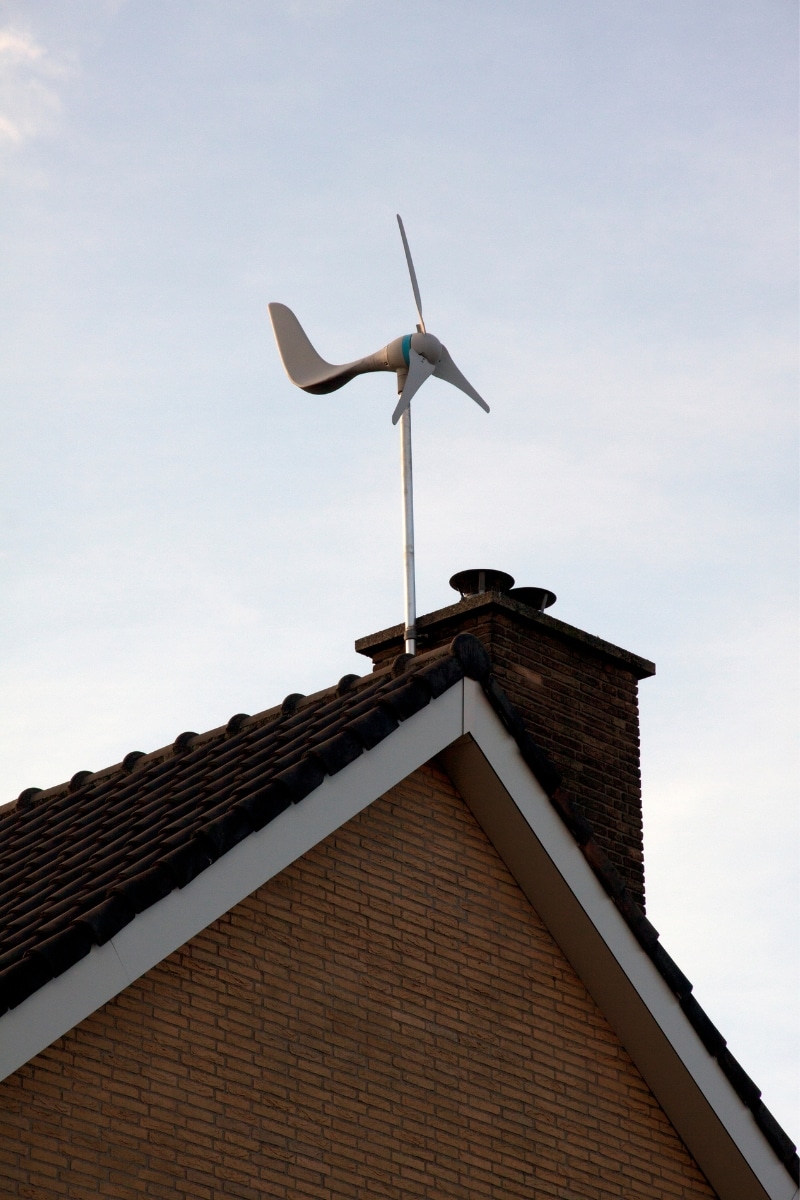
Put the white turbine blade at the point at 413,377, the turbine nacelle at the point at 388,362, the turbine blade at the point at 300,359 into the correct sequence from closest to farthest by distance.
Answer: the white turbine blade at the point at 413,377 < the turbine nacelle at the point at 388,362 < the turbine blade at the point at 300,359

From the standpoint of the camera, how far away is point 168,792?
1108 cm

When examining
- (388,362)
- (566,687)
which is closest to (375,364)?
(388,362)

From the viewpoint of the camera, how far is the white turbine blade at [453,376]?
14.8 m

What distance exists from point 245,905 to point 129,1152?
1477 millimetres

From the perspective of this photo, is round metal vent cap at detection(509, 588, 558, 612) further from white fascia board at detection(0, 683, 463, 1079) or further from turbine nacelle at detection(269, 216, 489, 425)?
white fascia board at detection(0, 683, 463, 1079)

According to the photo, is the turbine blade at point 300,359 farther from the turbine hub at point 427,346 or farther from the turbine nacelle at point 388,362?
the turbine hub at point 427,346

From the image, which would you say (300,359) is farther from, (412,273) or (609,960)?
(609,960)

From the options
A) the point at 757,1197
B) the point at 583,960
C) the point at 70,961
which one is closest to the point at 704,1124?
the point at 757,1197

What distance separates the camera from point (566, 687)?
14094 mm

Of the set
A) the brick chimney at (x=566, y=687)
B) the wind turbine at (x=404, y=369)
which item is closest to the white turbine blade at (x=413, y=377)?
the wind turbine at (x=404, y=369)

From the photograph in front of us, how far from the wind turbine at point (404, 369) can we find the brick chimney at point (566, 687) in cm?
50

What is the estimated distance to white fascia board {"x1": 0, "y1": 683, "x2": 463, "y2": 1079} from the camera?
26.5ft

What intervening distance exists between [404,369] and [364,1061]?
620cm

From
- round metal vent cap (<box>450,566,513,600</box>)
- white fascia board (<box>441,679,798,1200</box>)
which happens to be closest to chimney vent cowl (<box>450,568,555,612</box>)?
round metal vent cap (<box>450,566,513,600</box>)
